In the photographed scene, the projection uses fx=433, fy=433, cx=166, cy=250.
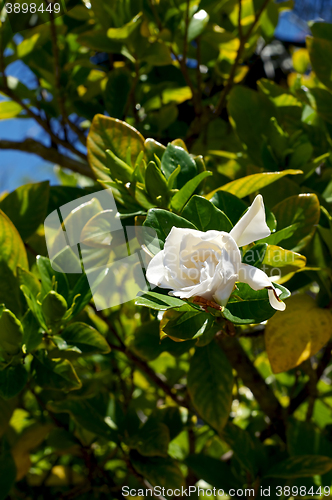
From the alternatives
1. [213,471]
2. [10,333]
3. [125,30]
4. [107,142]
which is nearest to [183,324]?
[10,333]

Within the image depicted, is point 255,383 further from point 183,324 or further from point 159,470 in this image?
point 183,324

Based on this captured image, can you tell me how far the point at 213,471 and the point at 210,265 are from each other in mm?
729

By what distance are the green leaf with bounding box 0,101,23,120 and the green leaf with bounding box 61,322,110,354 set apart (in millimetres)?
750

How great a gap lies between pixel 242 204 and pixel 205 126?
26.4 inches

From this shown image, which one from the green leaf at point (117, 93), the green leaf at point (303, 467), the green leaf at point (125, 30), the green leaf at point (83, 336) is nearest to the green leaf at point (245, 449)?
the green leaf at point (303, 467)

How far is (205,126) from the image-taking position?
50.2 inches

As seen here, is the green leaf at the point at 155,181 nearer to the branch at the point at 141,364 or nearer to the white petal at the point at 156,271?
the white petal at the point at 156,271

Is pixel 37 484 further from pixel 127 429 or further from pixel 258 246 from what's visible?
pixel 258 246

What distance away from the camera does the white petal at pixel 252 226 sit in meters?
0.52

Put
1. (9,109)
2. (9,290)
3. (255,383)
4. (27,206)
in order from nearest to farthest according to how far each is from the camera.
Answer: (9,290) → (27,206) → (255,383) → (9,109)

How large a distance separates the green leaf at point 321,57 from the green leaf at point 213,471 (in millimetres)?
952

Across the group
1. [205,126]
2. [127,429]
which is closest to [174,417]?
[127,429]

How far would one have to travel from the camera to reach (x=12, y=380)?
708 mm

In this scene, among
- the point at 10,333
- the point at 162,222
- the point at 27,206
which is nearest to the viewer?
the point at 162,222
